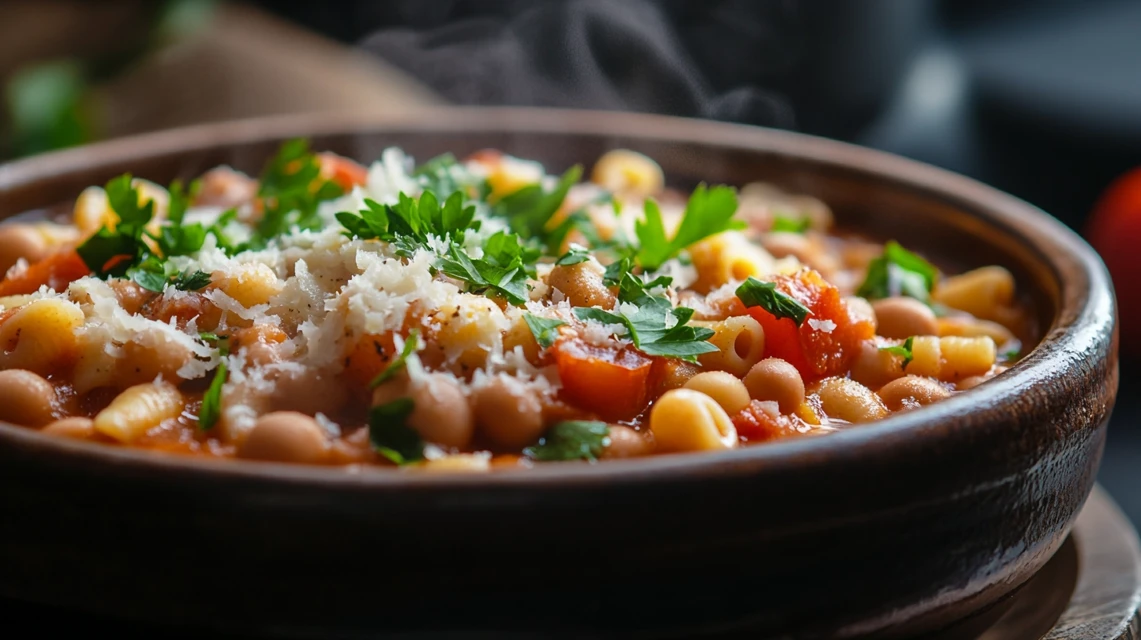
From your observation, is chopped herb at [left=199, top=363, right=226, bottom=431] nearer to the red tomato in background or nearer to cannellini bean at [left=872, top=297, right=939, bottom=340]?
cannellini bean at [left=872, top=297, right=939, bottom=340]

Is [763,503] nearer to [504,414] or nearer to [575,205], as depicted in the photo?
[504,414]

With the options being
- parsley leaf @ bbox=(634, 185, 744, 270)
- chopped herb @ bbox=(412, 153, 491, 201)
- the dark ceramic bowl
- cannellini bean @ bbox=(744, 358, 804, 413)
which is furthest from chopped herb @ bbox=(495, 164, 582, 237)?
the dark ceramic bowl

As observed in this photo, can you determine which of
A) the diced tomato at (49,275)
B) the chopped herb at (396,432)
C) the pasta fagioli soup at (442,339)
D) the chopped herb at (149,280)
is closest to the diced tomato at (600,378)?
the pasta fagioli soup at (442,339)

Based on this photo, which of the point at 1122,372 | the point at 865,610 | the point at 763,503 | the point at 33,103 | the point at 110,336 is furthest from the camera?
the point at 33,103

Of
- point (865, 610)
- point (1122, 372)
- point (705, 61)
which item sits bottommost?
point (1122, 372)

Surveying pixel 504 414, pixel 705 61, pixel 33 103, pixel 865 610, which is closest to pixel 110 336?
pixel 504 414
